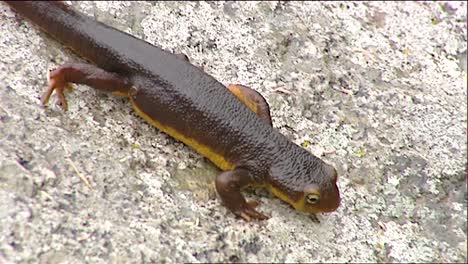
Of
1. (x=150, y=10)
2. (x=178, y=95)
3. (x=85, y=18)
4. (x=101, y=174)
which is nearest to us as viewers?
(x=101, y=174)

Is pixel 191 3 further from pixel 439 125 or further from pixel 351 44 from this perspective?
pixel 439 125

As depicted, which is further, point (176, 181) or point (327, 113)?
point (327, 113)

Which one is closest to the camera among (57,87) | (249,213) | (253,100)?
(249,213)

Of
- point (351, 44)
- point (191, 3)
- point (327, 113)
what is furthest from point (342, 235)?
point (191, 3)

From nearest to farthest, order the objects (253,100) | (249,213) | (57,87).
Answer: (249,213)
(57,87)
(253,100)

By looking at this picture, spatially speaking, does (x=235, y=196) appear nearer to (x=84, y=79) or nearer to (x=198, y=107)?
(x=198, y=107)

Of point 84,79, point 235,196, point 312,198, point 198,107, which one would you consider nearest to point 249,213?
point 235,196

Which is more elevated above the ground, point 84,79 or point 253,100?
point 253,100

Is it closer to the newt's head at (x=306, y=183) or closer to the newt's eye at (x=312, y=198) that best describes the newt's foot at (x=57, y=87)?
the newt's head at (x=306, y=183)
